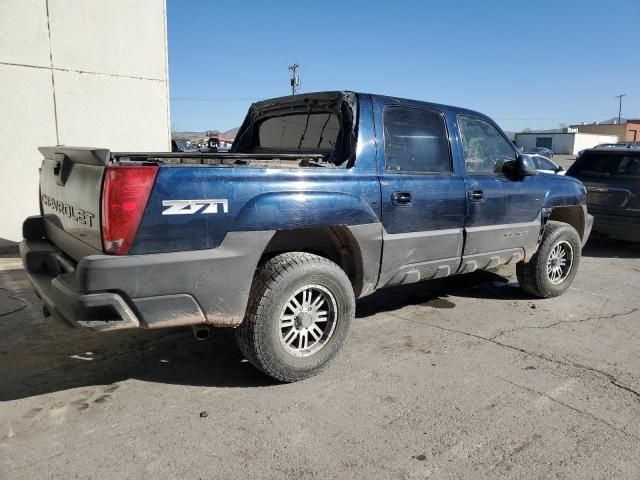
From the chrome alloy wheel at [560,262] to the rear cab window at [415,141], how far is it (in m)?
2.01

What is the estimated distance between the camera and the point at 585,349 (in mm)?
4145

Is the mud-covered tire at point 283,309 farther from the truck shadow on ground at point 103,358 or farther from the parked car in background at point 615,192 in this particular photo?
the parked car in background at point 615,192

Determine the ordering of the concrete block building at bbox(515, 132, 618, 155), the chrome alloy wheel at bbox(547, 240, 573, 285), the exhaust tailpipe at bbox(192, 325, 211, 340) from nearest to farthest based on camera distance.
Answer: the exhaust tailpipe at bbox(192, 325, 211, 340)
the chrome alloy wheel at bbox(547, 240, 573, 285)
the concrete block building at bbox(515, 132, 618, 155)

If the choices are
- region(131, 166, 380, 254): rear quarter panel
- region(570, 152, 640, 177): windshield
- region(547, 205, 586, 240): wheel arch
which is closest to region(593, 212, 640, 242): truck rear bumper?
region(570, 152, 640, 177): windshield

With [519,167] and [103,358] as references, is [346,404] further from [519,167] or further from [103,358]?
[519,167]

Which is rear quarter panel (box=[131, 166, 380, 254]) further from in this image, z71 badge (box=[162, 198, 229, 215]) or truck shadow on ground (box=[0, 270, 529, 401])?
truck shadow on ground (box=[0, 270, 529, 401])

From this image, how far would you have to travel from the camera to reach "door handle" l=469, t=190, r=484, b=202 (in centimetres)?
444

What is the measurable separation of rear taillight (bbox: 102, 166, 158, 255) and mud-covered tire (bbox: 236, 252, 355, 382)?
0.87m

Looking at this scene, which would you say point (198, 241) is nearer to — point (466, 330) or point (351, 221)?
point (351, 221)

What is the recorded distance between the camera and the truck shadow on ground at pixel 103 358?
3430mm

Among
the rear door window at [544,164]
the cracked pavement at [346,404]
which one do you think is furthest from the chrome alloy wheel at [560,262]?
the rear door window at [544,164]

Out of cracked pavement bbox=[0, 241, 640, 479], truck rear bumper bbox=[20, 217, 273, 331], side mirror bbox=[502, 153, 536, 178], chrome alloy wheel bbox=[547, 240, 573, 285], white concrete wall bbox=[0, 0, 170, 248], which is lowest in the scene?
cracked pavement bbox=[0, 241, 640, 479]

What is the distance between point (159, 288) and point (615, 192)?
25.2 ft

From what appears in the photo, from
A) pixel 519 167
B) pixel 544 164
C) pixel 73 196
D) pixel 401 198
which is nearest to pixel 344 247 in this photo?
pixel 401 198
